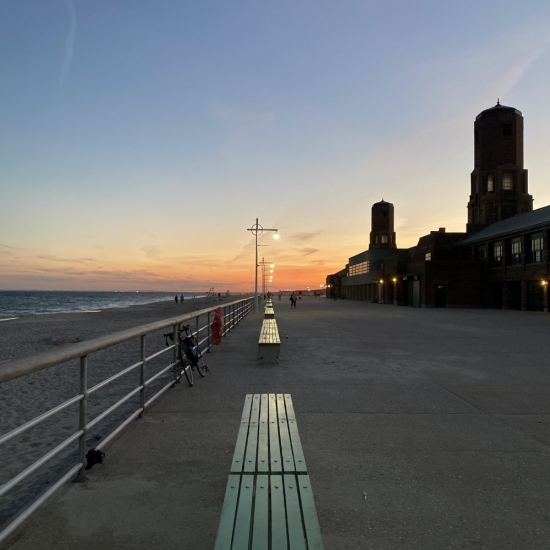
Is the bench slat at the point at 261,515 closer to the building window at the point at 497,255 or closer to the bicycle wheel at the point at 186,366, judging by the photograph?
the bicycle wheel at the point at 186,366

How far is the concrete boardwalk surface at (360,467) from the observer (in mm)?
2979

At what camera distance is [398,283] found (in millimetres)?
53250

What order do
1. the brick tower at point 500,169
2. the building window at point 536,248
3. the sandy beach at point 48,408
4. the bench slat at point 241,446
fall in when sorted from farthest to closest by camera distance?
the brick tower at point 500,169 < the building window at point 536,248 < the sandy beach at point 48,408 < the bench slat at point 241,446

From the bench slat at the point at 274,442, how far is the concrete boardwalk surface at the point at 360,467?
51cm

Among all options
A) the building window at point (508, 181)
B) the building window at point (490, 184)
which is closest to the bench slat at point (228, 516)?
the building window at point (508, 181)

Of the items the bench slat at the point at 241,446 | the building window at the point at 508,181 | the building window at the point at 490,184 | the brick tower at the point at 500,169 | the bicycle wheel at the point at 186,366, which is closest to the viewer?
the bench slat at the point at 241,446

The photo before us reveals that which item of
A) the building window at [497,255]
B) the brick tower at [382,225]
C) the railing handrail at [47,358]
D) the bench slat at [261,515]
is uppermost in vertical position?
the brick tower at [382,225]

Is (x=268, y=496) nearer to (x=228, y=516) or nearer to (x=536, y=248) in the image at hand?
(x=228, y=516)

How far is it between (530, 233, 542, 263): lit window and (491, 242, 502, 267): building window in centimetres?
501

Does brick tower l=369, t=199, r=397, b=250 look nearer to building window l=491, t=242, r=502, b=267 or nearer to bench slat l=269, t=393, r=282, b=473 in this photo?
building window l=491, t=242, r=502, b=267

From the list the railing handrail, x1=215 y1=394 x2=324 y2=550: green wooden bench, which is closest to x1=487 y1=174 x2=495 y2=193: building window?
the railing handrail

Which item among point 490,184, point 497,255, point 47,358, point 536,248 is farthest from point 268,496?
point 490,184

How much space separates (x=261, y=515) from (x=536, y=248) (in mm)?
42534

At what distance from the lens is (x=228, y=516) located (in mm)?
2438
